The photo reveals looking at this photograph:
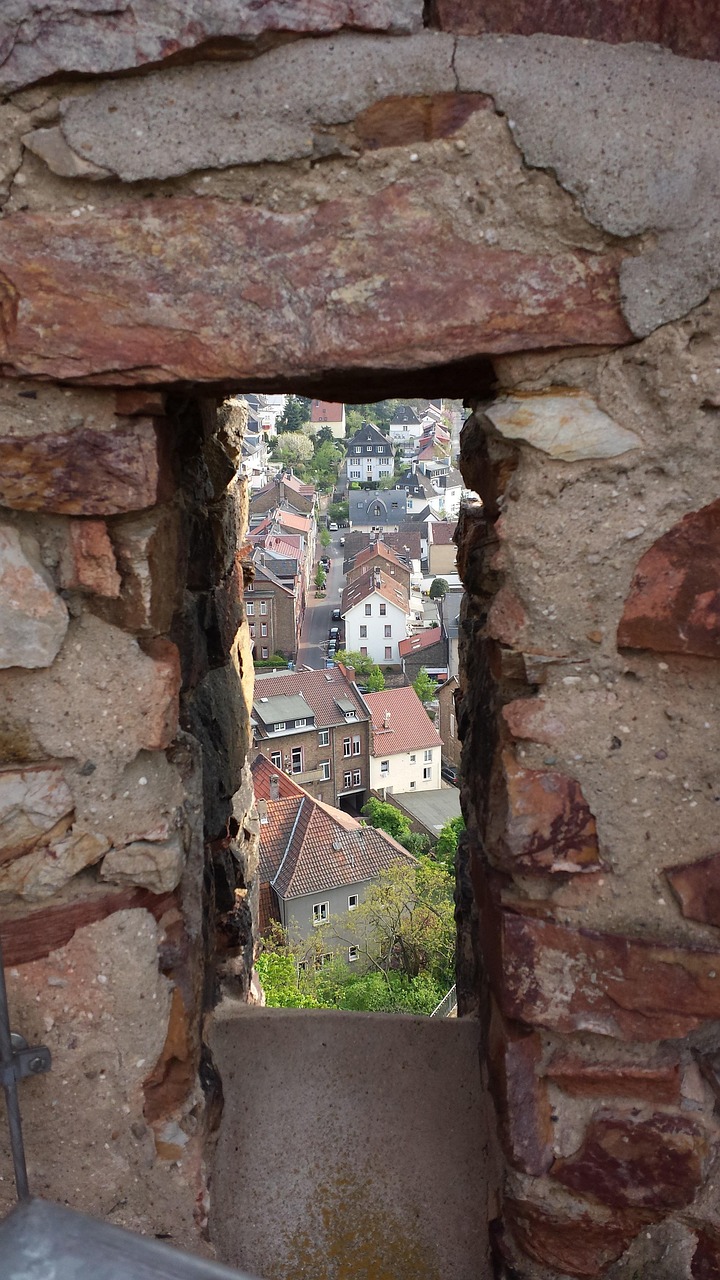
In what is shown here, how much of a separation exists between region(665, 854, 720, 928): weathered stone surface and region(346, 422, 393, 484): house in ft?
175

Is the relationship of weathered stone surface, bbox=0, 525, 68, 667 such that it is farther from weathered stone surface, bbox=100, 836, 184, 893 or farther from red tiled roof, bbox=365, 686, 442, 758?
red tiled roof, bbox=365, 686, 442, 758

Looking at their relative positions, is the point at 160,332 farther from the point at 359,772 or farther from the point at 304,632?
the point at 304,632

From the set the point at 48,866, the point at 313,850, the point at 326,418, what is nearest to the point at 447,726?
the point at 313,850

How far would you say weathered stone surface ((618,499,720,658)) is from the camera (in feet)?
4.75

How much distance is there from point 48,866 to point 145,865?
0.16 meters

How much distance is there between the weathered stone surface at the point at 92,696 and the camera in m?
1.53

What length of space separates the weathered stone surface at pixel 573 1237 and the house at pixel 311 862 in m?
13.2

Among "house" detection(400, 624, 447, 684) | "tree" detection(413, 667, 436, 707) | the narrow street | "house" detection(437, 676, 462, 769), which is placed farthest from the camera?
the narrow street

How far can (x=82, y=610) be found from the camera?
153 cm

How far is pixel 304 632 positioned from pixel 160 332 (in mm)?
33419

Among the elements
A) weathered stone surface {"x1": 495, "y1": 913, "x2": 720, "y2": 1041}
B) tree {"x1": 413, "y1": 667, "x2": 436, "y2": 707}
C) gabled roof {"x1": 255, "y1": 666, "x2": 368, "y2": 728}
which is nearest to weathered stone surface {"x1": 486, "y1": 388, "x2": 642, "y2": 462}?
weathered stone surface {"x1": 495, "y1": 913, "x2": 720, "y2": 1041}

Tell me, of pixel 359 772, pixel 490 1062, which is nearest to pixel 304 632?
pixel 359 772

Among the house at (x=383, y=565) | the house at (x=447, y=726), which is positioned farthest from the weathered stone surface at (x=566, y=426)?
the house at (x=383, y=565)

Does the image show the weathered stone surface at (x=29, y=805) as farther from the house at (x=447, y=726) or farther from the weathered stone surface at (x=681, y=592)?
the house at (x=447, y=726)
